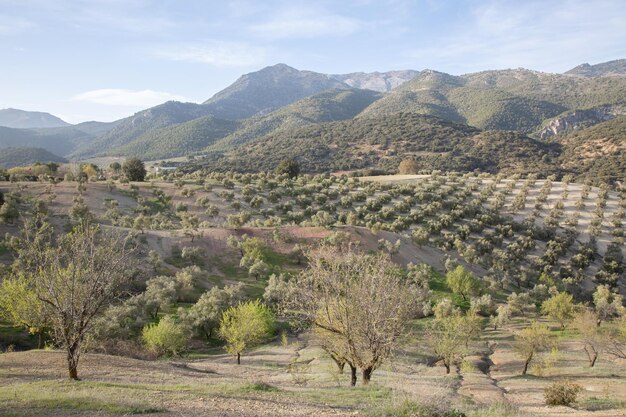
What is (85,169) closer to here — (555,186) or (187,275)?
(187,275)

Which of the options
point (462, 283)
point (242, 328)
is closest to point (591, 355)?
point (462, 283)

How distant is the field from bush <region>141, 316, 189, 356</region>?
177 centimetres

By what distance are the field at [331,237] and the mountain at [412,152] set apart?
135 ft

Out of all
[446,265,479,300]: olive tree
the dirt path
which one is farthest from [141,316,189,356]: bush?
[446,265,479,300]: olive tree

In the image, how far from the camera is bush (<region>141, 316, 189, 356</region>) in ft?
114

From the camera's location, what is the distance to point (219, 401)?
693 inches

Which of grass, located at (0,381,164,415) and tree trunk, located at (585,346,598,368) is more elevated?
grass, located at (0,381,164,415)

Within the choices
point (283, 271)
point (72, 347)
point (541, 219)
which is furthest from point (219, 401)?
point (541, 219)

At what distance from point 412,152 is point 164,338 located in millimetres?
155486

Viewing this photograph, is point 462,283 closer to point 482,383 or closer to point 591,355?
point 591,355

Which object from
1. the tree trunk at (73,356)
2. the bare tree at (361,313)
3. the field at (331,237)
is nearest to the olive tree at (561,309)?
the field at (331,237)

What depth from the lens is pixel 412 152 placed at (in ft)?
578

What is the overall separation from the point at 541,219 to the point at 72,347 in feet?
306

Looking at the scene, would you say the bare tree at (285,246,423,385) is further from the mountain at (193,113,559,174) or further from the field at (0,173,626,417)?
the mountain at (193,113,559,174)
